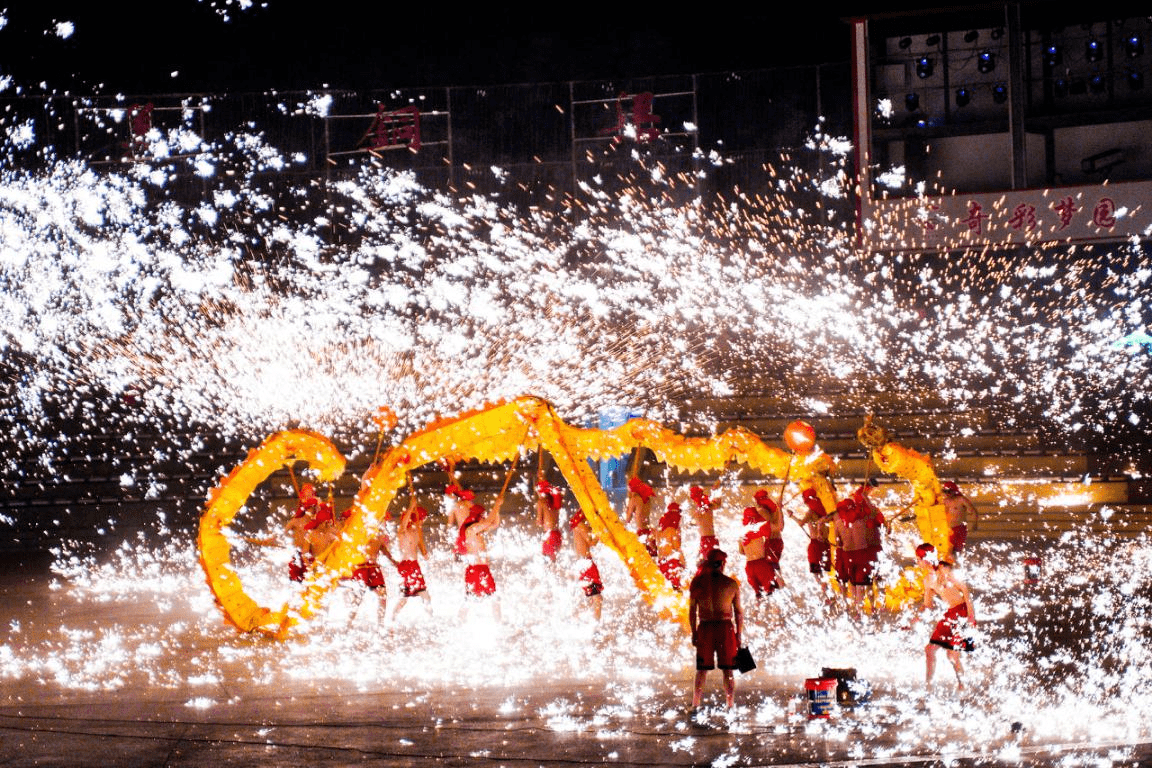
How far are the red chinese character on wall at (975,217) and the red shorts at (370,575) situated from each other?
1263cm

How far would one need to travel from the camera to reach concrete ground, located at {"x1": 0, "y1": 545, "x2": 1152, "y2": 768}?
7402 mm

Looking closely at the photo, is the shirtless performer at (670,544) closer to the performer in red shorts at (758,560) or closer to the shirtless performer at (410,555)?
the performer in red shorts at (758,560)

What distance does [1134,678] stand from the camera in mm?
8875

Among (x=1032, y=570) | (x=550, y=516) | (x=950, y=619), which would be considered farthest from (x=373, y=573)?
(x=1032, y=570)

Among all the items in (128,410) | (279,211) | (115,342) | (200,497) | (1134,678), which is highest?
(279,211)

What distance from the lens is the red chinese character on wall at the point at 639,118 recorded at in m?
23.3

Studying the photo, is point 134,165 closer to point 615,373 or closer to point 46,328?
point 46,328

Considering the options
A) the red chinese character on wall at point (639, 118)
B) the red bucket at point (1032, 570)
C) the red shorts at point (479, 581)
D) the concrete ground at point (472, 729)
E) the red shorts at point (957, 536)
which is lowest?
the concrete ground at point (472, 729)

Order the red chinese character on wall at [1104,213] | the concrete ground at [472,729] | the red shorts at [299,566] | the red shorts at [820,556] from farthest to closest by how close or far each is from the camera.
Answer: the red chinese character on wall at [1104,213] < the red shorts at [299,566] < the red shorts at [820,556] < the concrete ground at [472,729]

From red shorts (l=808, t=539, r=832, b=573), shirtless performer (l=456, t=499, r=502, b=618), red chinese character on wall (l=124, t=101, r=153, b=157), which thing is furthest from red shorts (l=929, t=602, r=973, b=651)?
red chinese character on wall (l=124, t=101, r=153, b=157)

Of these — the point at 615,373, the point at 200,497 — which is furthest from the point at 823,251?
the point at 200,497

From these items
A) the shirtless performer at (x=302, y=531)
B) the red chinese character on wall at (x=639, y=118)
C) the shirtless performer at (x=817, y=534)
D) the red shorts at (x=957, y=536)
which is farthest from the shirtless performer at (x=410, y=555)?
the red chinese character on wall at (x=639, y=118)

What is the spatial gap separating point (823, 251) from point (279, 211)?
10.4 metres

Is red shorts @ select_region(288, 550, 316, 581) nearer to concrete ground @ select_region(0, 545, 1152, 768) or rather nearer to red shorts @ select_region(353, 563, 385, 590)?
red shorts @ select_region(353, 563, 385, 590)
